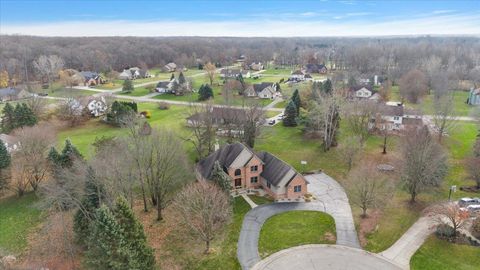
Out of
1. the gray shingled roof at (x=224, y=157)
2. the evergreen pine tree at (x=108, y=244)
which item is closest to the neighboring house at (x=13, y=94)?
the gray shingled roof at (x=224, y=157)

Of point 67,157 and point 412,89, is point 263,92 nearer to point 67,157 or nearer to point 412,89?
point 412,89

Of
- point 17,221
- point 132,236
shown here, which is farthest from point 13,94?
point 132,236

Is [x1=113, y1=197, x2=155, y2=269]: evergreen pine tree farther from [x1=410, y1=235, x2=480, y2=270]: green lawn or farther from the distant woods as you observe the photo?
the distant woods

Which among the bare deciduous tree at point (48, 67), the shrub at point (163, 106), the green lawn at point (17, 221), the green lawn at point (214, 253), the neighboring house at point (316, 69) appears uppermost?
the bare deciduous tree at point (48, 67)

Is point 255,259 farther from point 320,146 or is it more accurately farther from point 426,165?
point 320,146

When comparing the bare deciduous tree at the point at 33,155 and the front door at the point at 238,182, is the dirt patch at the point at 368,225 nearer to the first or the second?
the front door at the point at 238,182

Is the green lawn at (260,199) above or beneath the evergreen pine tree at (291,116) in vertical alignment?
beneath

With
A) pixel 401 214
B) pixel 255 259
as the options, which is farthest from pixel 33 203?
pixel 401 214

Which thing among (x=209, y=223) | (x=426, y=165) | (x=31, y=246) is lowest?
(x=31, y=246)
